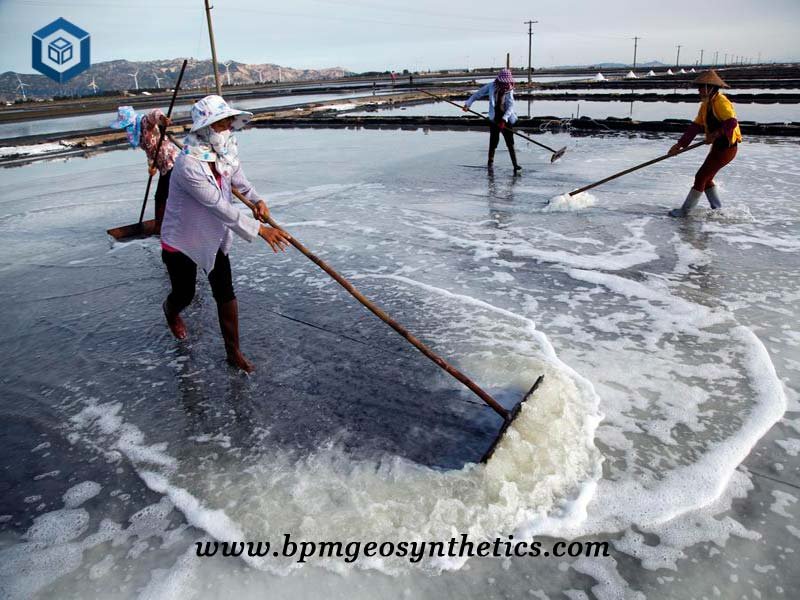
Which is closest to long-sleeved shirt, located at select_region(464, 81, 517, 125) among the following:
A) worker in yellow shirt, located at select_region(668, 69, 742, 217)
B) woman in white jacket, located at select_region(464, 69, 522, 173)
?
woman in white jacket, located at select_region(464, 69, 522, 173)

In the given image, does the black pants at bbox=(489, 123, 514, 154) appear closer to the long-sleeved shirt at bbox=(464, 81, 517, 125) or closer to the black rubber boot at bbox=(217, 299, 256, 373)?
the long-sleeved shirt at bbox=(464, 81, 517, 125)

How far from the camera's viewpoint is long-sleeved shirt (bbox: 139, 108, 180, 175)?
5801 mm

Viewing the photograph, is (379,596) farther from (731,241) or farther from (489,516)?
(731,241)

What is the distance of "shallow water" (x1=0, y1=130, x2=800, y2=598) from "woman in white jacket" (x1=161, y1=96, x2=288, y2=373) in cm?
69

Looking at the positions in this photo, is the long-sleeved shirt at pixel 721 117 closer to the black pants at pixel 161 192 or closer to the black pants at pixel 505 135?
the black pants at pixel 505 135

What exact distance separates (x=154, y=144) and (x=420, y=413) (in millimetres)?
4849

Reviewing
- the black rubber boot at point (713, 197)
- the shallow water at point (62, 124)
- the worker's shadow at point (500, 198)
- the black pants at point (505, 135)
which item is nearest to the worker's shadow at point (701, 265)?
the black rubber boot at point (713, 197)

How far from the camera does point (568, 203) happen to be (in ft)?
23.5

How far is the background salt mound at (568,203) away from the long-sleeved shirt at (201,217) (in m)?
5.12

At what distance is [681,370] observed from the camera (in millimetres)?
3289

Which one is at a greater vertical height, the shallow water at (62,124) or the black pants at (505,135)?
the shallow water at (62,124)

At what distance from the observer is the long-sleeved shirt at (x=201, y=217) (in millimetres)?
2896

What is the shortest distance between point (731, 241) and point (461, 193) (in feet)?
13.1

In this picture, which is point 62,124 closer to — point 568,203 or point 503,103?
point 503,103
